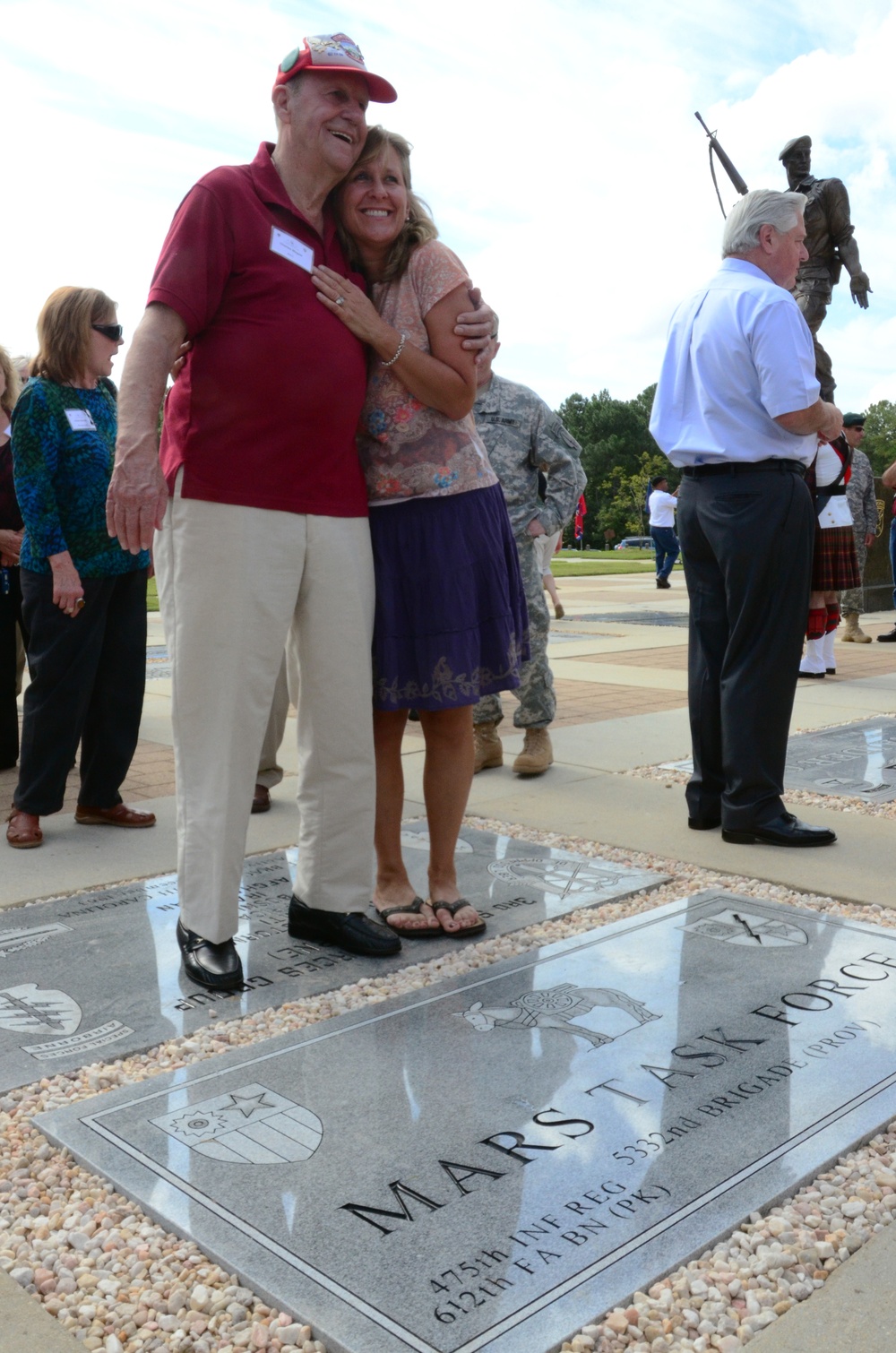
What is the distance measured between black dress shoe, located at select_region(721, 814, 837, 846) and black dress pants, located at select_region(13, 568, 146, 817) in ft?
7.05

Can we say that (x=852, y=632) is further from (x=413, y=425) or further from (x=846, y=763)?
(x=413, y=425)

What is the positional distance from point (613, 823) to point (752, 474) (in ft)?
4.22

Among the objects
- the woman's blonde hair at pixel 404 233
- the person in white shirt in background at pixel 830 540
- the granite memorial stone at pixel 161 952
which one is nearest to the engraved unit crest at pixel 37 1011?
the granite memorial stone at pixel 161 952

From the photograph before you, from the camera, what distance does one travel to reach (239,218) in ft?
8.60

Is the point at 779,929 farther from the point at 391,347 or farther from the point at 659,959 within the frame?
the point at 391,347

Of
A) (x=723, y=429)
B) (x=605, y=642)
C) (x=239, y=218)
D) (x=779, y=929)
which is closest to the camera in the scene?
(x=239, y=218)

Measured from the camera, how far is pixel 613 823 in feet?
14.2

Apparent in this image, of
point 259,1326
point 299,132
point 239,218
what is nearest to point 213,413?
point 239,218

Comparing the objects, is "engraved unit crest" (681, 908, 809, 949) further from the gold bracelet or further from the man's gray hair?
the man's gray hair

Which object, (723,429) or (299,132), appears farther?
(723,429)

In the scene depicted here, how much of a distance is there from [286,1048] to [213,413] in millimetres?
1328

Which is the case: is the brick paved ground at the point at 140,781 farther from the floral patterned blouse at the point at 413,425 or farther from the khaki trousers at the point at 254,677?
the floral patterned blouse at the point at 413,425

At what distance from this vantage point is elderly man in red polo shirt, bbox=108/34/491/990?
2.58 metres

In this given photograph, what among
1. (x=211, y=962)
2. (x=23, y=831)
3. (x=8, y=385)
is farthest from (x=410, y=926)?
(x=8, y=385)
